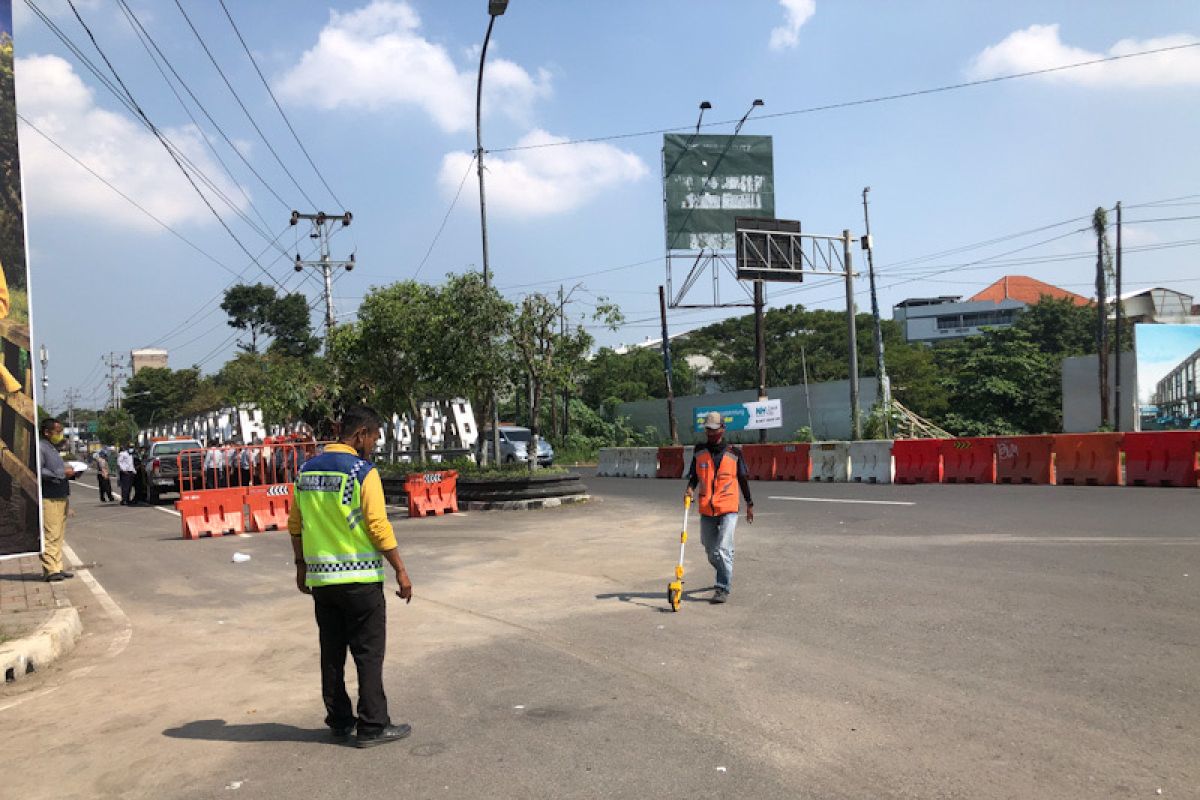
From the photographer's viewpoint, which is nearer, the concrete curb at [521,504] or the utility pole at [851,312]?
the concrete curb at [521,504]

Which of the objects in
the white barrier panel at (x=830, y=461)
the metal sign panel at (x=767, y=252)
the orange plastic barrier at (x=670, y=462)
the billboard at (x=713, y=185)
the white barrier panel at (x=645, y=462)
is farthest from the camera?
the billboard at (x=713, y=185)

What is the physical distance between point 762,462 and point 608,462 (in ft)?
28.4

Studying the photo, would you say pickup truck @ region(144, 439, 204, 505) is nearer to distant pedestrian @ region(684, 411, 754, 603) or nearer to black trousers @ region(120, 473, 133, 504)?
black trousers @ region(120, 473, 133, 504)

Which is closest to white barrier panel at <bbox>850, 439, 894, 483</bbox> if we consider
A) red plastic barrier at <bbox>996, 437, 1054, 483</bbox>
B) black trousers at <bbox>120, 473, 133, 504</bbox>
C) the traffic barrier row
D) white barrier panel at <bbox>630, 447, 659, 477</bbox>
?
the traffic barrier row

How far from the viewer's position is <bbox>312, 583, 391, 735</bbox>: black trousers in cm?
496

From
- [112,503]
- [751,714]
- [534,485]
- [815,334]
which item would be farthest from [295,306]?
[751,714]

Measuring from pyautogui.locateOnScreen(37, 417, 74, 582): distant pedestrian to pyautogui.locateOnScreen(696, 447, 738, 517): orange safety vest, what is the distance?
7.87 metres

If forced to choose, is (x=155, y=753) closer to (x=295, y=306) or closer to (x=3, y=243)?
(x=3, y=243)

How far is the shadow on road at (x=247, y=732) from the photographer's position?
5168 mm

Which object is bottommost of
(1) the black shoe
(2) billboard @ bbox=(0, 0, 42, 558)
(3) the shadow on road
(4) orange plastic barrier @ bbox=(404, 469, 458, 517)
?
(3) the shadow on road

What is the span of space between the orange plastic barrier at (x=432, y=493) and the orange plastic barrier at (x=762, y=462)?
10360 mm

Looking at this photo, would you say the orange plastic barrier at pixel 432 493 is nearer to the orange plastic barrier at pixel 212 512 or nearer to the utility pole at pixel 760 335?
the orange plastic barrier at pixel 212 512

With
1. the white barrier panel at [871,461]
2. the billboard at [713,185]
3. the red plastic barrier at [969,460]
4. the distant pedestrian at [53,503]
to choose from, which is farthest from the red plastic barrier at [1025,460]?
the billboard at [713,185]

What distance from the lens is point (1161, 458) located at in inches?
701
